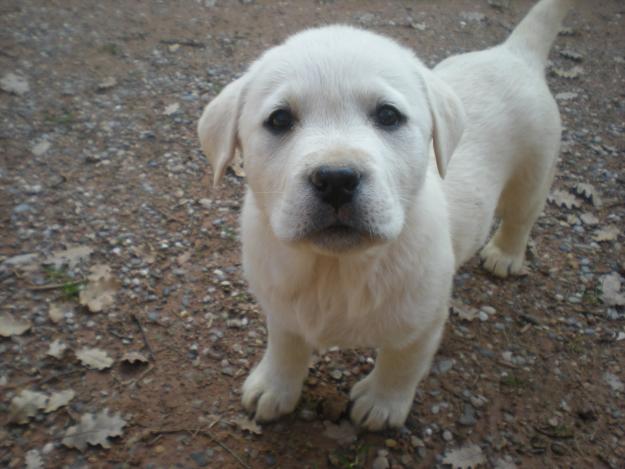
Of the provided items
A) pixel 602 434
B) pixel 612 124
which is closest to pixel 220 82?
pixel 612 124

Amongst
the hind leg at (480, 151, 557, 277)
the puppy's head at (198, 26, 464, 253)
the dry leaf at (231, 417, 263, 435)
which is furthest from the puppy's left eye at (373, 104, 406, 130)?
the dry leaf at (231, 417, 263, 435)

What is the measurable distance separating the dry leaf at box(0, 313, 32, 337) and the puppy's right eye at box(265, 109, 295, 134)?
209 cm

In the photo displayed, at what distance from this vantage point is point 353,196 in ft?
6.15

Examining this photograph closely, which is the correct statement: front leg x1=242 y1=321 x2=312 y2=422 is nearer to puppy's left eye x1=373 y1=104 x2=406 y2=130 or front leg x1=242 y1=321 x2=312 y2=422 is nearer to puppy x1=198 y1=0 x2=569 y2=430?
puppy x1=198 y1=0 x2=569 y2=430

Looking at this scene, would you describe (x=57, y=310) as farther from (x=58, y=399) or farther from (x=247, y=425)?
(x=247, y=425)

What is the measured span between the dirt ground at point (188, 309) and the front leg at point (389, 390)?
3.8 inches

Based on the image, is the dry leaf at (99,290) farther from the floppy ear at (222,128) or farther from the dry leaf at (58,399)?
the floppy ear at (222,128)

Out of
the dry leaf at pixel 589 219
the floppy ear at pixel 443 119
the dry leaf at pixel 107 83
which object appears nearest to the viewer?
the floppy ear at pixel 443 119

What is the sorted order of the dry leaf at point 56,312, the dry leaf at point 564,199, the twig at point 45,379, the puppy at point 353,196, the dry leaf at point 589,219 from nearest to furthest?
the puppy at point 353,196, the twig at point 45,379, the dry leaf at point 56,312, the dry leaf at point 589,219, the dry leaf at point 564,199

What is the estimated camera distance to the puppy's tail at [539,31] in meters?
3.53

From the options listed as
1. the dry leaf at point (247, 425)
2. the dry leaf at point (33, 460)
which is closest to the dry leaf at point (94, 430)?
the dry leaf at point (33, 460)

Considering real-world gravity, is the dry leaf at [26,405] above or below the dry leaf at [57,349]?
below

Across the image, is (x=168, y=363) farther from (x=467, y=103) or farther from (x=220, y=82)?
(x=220, y=82)

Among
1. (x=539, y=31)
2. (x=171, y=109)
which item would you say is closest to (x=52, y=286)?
(x=171, y=109)
